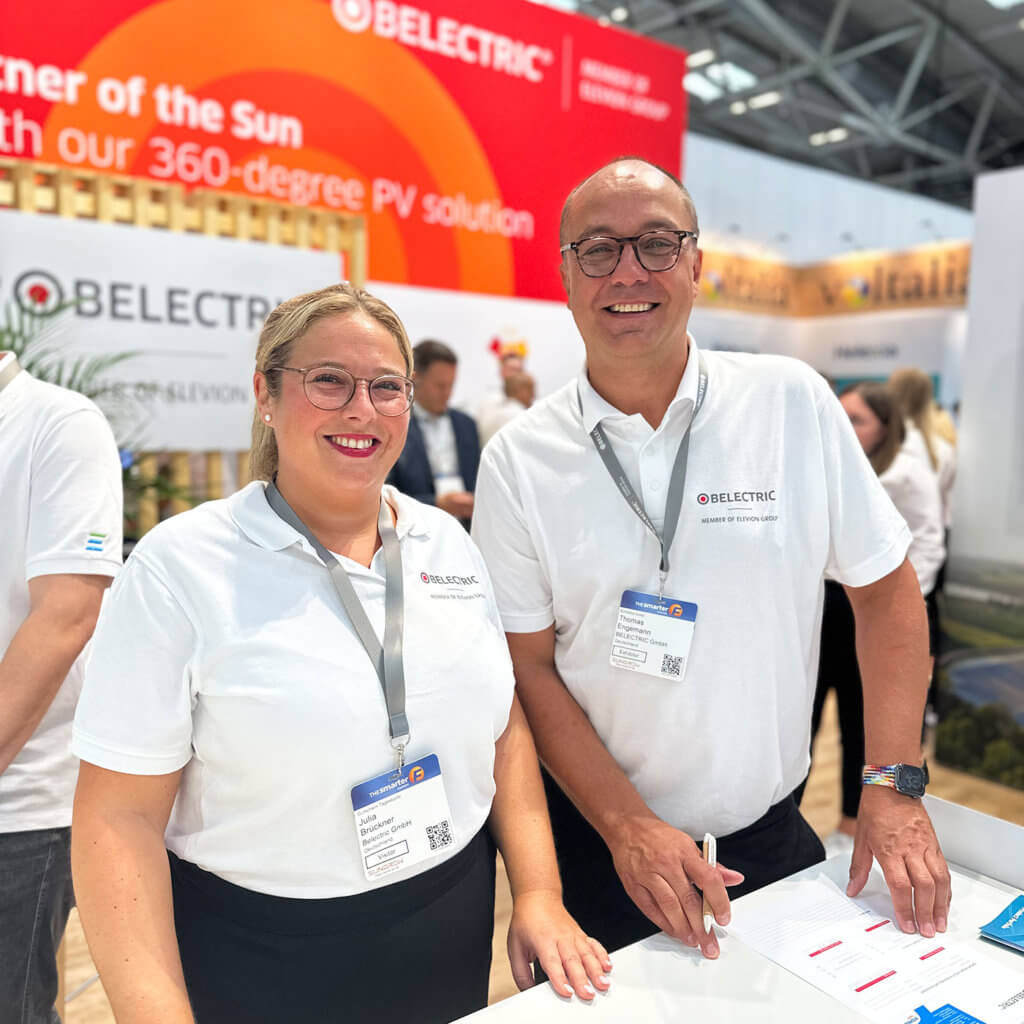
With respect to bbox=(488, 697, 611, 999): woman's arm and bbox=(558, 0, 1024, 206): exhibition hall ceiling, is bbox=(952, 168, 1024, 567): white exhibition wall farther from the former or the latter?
bbox=(558, 0, 1024, 206): exhibition hall ceiling

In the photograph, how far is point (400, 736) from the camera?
1.19 meters

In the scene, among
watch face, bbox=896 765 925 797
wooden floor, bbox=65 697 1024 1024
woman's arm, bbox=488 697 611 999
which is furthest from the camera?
wooden floor, bbox=65 697 1024 1024

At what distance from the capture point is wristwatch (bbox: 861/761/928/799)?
1390 mm

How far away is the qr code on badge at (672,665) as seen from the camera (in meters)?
1.39

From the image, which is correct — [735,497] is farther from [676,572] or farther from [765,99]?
[765,99]

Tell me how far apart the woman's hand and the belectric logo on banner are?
4654 mm

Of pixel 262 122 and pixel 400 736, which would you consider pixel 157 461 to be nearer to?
pixel 262 122

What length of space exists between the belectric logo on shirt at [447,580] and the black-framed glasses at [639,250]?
0.53 meters

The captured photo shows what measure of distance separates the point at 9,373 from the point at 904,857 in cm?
159

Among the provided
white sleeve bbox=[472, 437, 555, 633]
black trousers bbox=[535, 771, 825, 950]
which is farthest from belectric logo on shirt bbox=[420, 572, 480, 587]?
black trousers bbox=[535, 771, 825, 950]

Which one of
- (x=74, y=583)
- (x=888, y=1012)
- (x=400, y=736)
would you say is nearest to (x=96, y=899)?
(x=400, y=736)

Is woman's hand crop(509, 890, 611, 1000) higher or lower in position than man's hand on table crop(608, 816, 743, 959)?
lower

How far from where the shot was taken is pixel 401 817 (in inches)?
46.8

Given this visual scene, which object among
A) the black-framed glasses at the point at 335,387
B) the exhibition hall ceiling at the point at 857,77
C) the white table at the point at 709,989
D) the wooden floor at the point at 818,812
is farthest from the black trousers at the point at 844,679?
the exhibition hall ceiling at the point at 857,77
